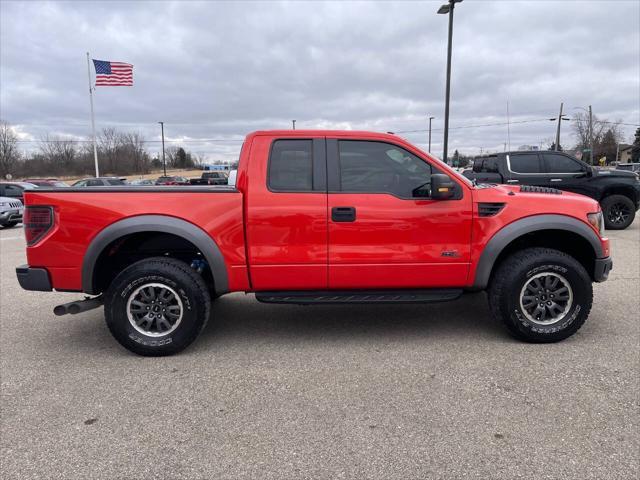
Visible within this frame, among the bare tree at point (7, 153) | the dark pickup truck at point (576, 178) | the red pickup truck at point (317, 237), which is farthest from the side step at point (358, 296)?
the bare tree at point (7, 153)

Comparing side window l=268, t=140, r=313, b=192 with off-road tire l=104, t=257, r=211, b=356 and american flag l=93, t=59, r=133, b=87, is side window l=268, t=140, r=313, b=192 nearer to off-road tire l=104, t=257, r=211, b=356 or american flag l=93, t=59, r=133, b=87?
off-road tire l=104, t=257, r=211, b=356

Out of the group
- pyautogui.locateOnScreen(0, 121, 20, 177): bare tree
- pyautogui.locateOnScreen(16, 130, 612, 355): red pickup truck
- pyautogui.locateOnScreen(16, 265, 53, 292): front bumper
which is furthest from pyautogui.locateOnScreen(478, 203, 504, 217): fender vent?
pyautogui.locateOnScreen(0, 121, 20, 177): bare tree

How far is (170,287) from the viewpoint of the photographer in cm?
371

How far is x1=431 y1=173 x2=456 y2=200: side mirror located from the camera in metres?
3.59

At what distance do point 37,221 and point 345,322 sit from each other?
296cm

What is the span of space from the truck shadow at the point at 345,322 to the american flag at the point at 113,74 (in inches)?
934

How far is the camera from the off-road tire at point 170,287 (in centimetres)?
368

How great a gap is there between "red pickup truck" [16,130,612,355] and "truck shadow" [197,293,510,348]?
1.72 feet

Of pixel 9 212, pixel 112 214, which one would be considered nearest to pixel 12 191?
pixel 9 212

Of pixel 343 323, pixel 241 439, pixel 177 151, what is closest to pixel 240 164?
pixel 343 323

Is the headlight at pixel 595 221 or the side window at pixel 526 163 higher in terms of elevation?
the side window at pixel 526 163

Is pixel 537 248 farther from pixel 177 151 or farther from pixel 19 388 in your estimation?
pixel 177 151

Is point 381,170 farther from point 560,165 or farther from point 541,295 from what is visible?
point 560,165

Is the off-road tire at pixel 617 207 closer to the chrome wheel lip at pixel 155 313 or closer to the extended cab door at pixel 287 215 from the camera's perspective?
the extended cab door at pixel 287 215
